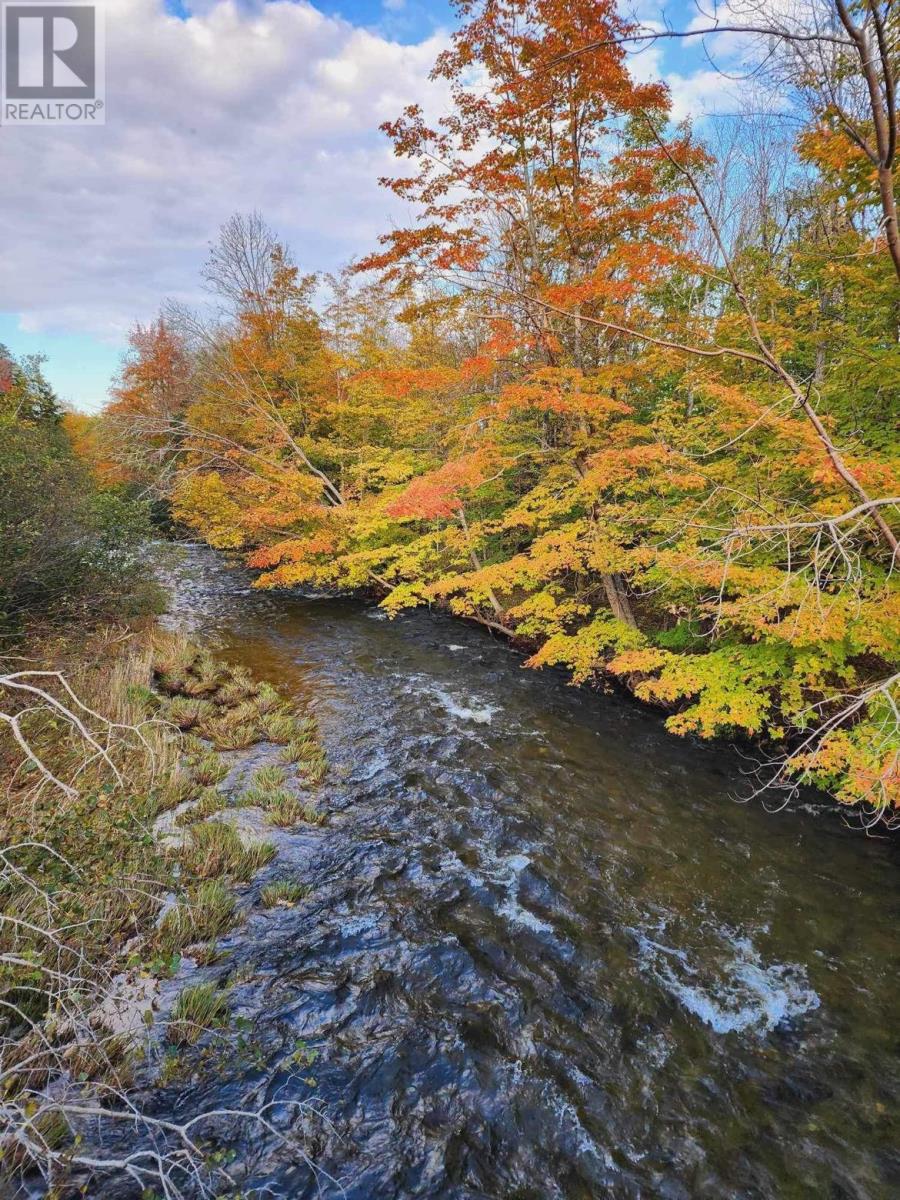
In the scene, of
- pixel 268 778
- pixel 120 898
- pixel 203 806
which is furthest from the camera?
pixel 268 778

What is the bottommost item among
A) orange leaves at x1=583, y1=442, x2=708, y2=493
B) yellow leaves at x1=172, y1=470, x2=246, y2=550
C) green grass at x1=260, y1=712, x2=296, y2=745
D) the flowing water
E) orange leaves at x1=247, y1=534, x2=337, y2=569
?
the flowing water

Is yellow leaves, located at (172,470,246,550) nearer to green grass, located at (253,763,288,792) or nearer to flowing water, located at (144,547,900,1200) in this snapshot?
green grass, located at (253,763,288,792)

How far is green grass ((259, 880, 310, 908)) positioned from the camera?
181 inches

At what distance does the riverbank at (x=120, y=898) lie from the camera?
2590 mm

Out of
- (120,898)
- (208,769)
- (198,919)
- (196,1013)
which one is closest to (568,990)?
(196,1013)

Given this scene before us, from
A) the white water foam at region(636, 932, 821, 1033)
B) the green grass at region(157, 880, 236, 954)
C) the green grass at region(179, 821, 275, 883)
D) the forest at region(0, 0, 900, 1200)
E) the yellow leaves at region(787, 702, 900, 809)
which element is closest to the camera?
the forest at region(0, 0, 900, 1200)

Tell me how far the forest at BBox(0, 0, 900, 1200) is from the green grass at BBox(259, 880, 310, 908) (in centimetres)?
5

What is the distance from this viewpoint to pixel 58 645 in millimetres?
7277

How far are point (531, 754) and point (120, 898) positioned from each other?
4992mm

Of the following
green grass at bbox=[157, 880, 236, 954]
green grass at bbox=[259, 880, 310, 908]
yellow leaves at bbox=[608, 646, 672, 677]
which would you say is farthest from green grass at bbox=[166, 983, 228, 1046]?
yellow leaves at bbox=[608, 646, 672, 677]

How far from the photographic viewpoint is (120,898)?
411 cm

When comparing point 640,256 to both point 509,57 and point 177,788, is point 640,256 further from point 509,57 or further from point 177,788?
point 177,788

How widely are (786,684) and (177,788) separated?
7323 mm

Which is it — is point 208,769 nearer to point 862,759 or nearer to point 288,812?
point 288,812
